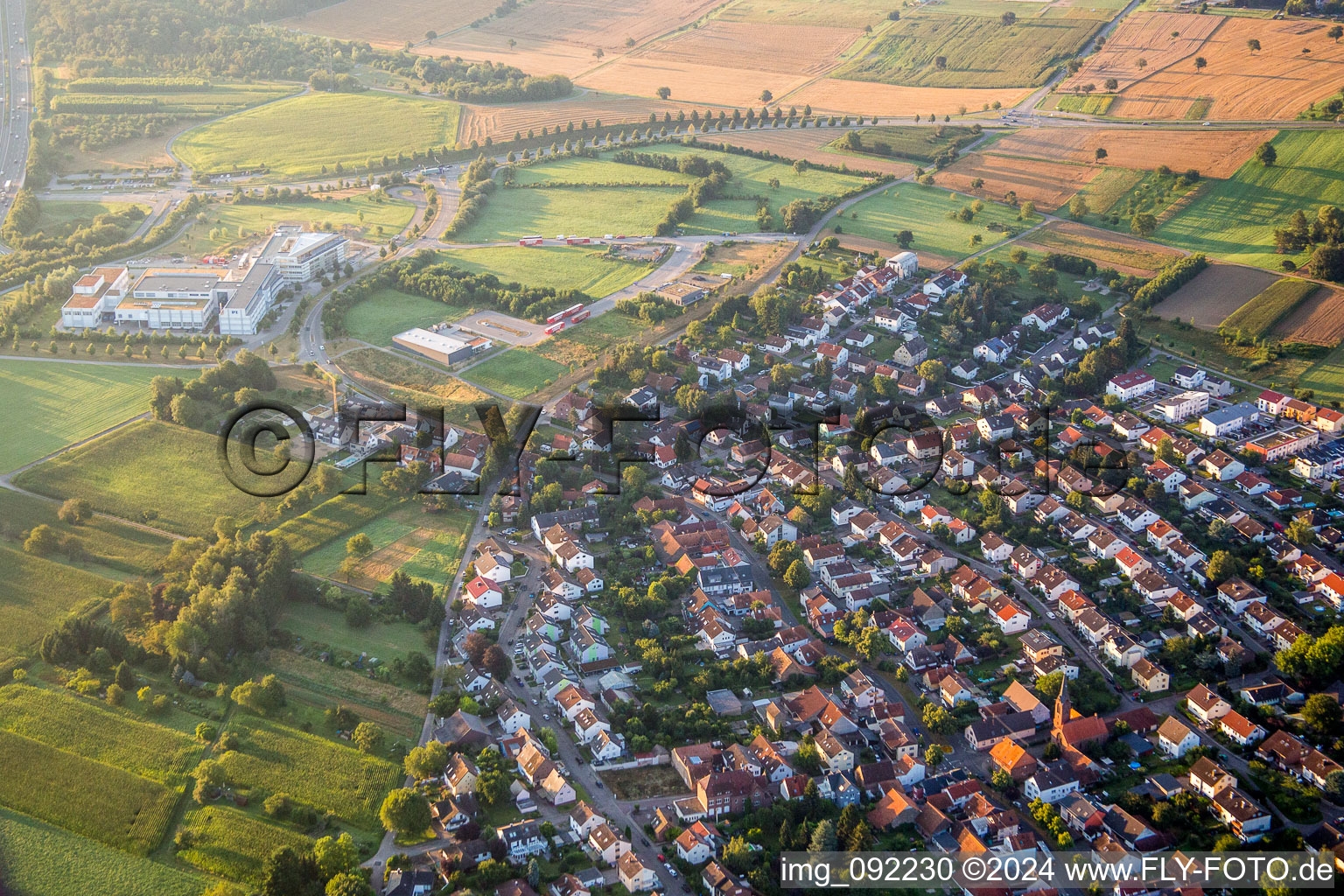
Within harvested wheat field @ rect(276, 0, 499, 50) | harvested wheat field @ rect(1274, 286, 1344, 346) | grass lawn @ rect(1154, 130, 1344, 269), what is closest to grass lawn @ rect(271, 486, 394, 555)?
harvested wheat field @ rect(1274, 286, 1344, 346)

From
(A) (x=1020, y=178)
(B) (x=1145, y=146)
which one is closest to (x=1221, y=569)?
→ (A) (x=1020, y=178)

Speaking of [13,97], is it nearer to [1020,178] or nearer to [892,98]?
[892,98]

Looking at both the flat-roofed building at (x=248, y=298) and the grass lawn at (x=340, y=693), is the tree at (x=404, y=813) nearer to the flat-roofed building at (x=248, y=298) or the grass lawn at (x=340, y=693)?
the grass lawn at (x=340, y=693)

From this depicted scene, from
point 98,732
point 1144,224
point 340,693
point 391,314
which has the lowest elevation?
point 98,732

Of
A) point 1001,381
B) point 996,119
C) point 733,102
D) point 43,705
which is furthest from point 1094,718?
point 733,102

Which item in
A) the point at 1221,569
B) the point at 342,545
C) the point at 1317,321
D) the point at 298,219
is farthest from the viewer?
the point at 298,219

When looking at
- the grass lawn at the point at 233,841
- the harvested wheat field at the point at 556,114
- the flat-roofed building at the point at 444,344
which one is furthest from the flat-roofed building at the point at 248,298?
the grass lawn at the point at 233,841

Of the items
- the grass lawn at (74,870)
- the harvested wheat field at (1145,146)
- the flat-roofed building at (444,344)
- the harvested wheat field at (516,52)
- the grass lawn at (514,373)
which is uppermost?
the harvested wheat field at (516,52)
